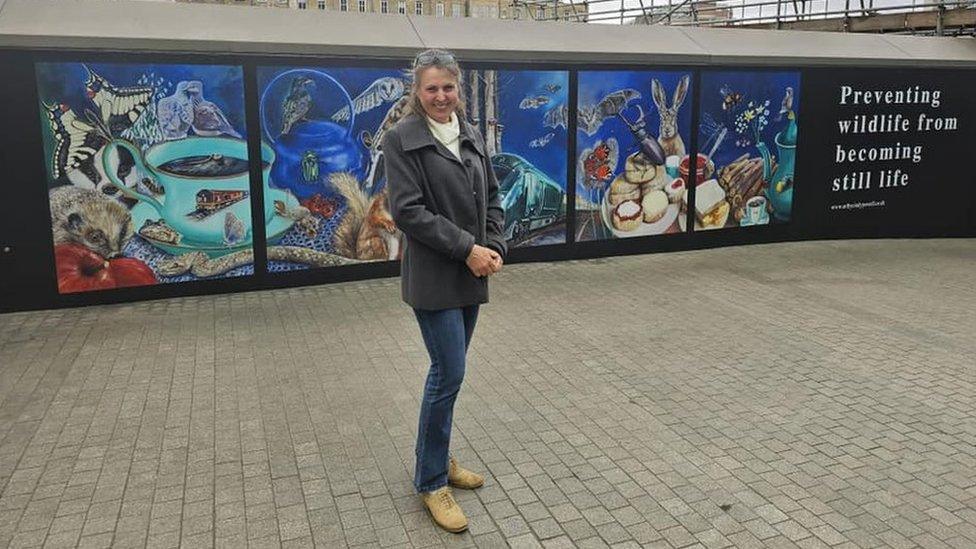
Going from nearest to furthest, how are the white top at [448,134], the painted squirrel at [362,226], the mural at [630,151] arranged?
the white top at [448,134], the painted squirrel at [362,226], the mural at [630,151]

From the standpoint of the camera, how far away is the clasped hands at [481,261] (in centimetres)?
322

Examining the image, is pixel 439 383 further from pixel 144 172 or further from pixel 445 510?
pixel 144 172

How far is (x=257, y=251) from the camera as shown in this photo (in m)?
7.38

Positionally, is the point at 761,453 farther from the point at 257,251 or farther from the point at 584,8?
the point at 584,8

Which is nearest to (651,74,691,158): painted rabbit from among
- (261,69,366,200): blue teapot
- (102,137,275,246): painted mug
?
(261,69,366,200): blue teapot

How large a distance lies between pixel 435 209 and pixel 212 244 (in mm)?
4515

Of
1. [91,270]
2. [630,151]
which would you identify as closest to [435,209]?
[91,270]

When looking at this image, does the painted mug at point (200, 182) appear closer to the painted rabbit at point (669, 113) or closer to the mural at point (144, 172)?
the mural at point (144, 172)

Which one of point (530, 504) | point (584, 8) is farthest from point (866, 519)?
point (584, 8)

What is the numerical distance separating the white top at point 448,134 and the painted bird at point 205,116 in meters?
4.32

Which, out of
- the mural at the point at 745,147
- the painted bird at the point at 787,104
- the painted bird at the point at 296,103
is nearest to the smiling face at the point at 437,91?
the painted bird at the point at 296,103

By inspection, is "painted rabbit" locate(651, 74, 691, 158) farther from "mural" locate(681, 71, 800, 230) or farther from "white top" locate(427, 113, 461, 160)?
"white top" locate(427, 113, 461, 160)

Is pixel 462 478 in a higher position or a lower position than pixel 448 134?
lower

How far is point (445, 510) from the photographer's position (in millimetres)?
3418
